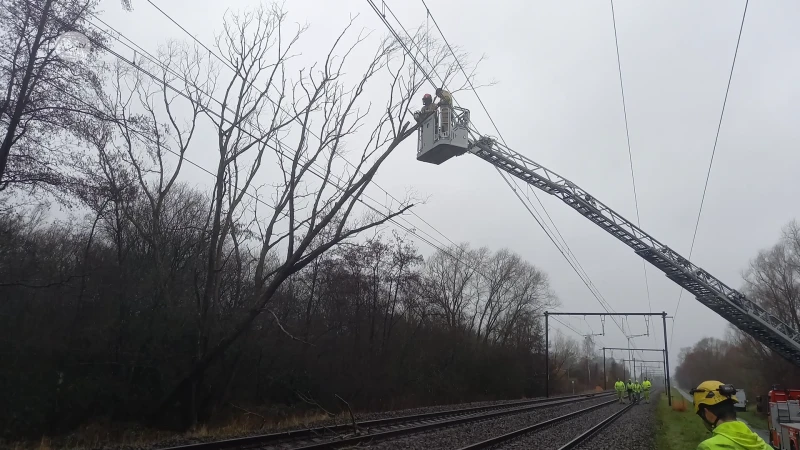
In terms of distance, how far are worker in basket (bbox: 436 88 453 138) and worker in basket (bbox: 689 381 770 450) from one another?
1211 centimetres

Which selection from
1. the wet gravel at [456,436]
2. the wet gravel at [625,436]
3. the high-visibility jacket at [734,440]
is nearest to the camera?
the high-visibility jacket at [734,440]

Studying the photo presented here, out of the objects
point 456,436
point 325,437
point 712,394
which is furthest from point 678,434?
point 712,394

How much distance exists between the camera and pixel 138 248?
2364cm

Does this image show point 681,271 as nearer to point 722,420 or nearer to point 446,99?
point 446,99

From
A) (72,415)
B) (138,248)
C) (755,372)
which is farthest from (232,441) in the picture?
(755,372)

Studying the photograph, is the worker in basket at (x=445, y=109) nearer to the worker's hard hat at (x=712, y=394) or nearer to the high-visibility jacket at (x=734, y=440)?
the worker's hard hat at (x=712, y=394)

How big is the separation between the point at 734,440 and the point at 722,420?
381mm

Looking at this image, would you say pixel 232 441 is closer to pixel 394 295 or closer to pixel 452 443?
pixel 452 443

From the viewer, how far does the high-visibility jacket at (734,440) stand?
8.30 ft

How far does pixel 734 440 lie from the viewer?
2.57 metres

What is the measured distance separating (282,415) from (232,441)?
1197 cm

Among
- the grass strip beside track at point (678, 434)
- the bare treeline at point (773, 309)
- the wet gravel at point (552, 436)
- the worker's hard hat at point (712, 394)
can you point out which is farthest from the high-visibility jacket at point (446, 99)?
the bare treeline at point (773, 309)

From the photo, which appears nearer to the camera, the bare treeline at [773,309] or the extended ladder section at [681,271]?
the extended ladder section at [681,271]

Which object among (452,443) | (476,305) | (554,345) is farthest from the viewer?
(554,345)
